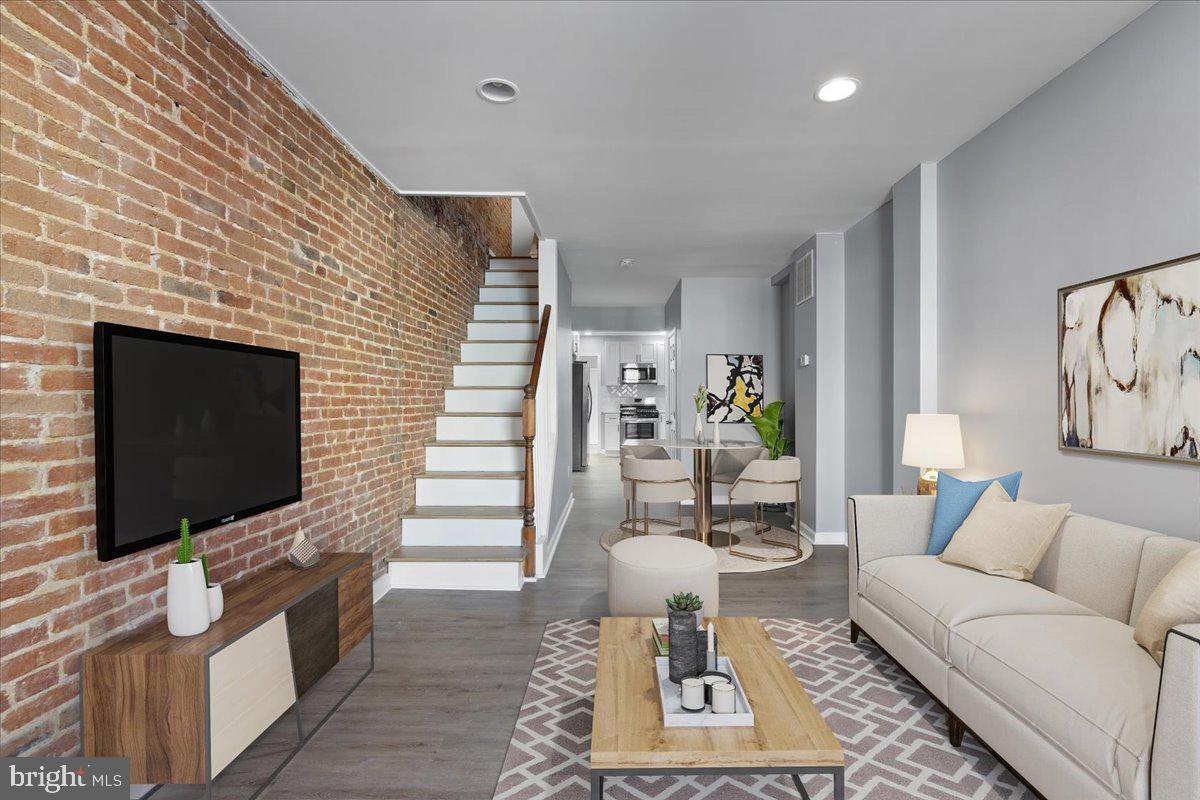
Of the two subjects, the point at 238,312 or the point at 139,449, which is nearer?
the point at 139,449

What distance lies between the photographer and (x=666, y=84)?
2.71 m

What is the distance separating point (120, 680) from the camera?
1653 mm

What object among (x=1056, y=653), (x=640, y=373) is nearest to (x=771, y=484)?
(x=1056, y=653)

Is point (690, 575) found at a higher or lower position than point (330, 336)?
lower

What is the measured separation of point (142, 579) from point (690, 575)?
6.99 feet

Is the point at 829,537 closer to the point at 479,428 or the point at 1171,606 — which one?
the point at 479,428

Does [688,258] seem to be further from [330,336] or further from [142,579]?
[142,579]

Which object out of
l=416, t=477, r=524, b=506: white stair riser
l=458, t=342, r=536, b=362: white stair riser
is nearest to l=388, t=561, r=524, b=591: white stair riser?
l=416, t=477, r=524, b=506: white stair riser

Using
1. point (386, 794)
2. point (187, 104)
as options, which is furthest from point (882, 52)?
point (386, 794)

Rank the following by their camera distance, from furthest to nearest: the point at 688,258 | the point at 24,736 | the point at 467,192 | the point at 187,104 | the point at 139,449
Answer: the point at 688,258 < the point at 467,192 < the point at 187,104 < the point at 139,449 < the point at 24,736

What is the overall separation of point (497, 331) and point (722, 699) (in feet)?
15.2

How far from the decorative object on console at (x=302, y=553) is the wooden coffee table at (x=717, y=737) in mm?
1346

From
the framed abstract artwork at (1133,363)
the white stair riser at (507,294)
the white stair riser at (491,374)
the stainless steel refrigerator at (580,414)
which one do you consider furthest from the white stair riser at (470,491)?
the stainless steel refrigerator at (580,414)

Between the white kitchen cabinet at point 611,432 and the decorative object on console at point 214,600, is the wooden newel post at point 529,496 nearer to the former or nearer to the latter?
the decorative object on console at point 214,600
